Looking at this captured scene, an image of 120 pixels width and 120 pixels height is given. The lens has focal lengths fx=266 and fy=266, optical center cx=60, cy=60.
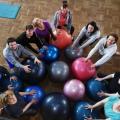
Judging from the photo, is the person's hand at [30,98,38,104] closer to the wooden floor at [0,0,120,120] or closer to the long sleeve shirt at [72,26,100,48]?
the long sleeve shirt at [72,26,100,48]

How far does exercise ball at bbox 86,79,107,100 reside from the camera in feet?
14.9

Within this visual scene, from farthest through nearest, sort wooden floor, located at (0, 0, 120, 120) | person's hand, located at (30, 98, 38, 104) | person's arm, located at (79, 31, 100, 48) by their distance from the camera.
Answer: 1. wooden floor, located at (0, 0, 120, 120)
2. person's arm, located at (79, 31, 100, 48)
3. person's hand, located at (30, 98, 38, 104)

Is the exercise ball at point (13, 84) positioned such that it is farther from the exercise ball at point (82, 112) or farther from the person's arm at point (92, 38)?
the person's arm at point (92, 38)

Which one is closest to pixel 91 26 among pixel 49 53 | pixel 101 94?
pixel 49 53

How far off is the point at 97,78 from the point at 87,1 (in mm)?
2454

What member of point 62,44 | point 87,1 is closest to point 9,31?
point 62,44

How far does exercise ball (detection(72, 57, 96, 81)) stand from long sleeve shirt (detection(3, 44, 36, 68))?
0.81 metres

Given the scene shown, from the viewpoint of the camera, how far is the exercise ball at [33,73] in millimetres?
4562

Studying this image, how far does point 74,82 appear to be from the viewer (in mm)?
4543

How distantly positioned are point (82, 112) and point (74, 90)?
42 cm

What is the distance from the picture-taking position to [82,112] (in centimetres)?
422

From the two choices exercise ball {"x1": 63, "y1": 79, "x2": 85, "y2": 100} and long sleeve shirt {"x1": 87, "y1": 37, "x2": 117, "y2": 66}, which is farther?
long sleeve shirt {"x1": 87, "y1": 37, "x2": 117, "y2": 66}

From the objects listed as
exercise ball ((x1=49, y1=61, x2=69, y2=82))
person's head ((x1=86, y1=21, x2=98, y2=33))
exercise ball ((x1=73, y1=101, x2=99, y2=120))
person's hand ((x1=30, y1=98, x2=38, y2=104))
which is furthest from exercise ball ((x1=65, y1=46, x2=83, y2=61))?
person's hand ((x1=30, y1=98, x2=38, y2=104))

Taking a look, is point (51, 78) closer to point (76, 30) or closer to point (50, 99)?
point (50, 99)
